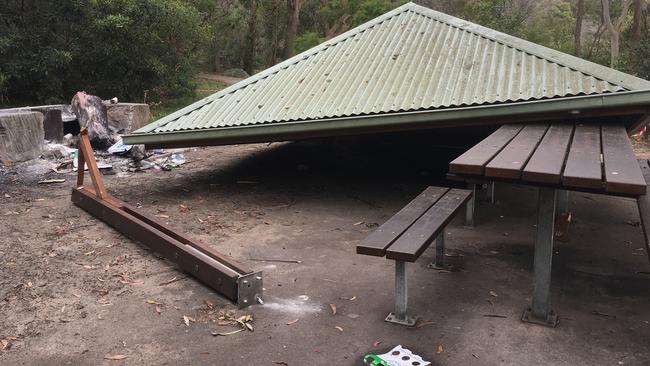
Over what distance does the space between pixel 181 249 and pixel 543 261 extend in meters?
2.77

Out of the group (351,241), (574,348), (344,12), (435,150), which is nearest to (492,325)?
(574,348)

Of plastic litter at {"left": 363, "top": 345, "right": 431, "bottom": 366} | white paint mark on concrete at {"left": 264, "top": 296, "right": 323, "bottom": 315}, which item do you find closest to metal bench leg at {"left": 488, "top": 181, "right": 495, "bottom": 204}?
white paint mark on concrete at {"left": 264, "top": 296, "right": 323, "bottom": 315}

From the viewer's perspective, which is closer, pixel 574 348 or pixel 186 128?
pixel 574 348

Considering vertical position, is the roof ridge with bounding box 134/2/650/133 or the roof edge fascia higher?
the roof ridge with bounding box 134/2/650/133

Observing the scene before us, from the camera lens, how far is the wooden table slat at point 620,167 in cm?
278

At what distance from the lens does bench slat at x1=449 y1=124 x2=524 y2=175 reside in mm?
3312

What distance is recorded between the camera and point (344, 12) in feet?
108

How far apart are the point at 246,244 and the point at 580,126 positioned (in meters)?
3.52

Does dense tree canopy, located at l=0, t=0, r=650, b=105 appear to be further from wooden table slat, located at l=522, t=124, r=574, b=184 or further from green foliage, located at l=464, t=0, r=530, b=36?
wooden table slat, located at l=522, t=124, r=574, b=184

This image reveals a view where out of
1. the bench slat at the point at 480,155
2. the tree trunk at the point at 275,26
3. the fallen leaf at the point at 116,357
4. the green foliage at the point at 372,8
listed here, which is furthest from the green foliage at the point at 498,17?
the fallen leaf at the point at 116,357

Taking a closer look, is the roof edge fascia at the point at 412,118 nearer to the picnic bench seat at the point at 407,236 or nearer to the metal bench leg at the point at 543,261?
the picnic bench seat at the point at 407,236

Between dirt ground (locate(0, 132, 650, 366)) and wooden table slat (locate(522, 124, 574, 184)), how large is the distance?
1051 mm

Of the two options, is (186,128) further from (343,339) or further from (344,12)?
(344,12)

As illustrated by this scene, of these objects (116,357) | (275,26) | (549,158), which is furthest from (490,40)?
(275,26)
